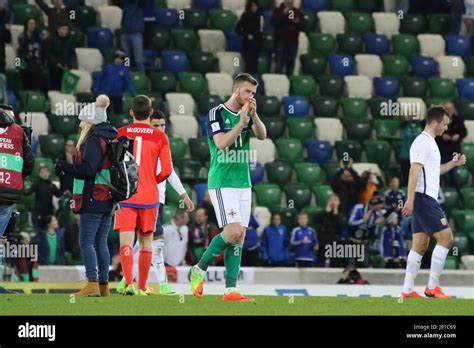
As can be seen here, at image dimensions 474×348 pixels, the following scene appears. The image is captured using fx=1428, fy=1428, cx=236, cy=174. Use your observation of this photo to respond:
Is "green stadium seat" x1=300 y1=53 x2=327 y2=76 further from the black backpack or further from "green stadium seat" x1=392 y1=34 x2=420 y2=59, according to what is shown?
the black backpack

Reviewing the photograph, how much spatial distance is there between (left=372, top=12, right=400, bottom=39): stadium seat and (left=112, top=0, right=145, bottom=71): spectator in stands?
5767mm

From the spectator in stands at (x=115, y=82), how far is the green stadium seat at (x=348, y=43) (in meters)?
5.41

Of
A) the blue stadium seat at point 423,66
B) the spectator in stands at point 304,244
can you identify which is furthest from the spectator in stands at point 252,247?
the blue stadium seat at point 423,66

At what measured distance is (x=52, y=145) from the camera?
25953 mm

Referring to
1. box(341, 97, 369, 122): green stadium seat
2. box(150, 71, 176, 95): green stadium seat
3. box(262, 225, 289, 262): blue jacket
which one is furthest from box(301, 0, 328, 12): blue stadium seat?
box(262, 225, 289, 262): blue jacket

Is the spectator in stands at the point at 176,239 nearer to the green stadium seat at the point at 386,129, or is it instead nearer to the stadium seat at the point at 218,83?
the stadium seat at the point at 218,83

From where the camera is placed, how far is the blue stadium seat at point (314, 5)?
1216 inches

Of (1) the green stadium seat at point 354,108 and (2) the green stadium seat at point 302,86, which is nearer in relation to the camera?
(1) the green stadium seat at point 354,108

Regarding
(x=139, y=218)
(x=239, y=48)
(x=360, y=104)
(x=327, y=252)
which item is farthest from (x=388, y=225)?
(x=139, y=218)

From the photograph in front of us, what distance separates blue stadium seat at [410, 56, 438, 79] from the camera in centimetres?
3023

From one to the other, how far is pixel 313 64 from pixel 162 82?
3.38 m

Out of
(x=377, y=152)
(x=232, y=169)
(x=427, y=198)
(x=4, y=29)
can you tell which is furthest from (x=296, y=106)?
(x=232, y=169)

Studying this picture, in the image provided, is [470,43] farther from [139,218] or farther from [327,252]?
[139,218]

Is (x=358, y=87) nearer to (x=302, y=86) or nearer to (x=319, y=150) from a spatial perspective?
(x=302, y=86)
